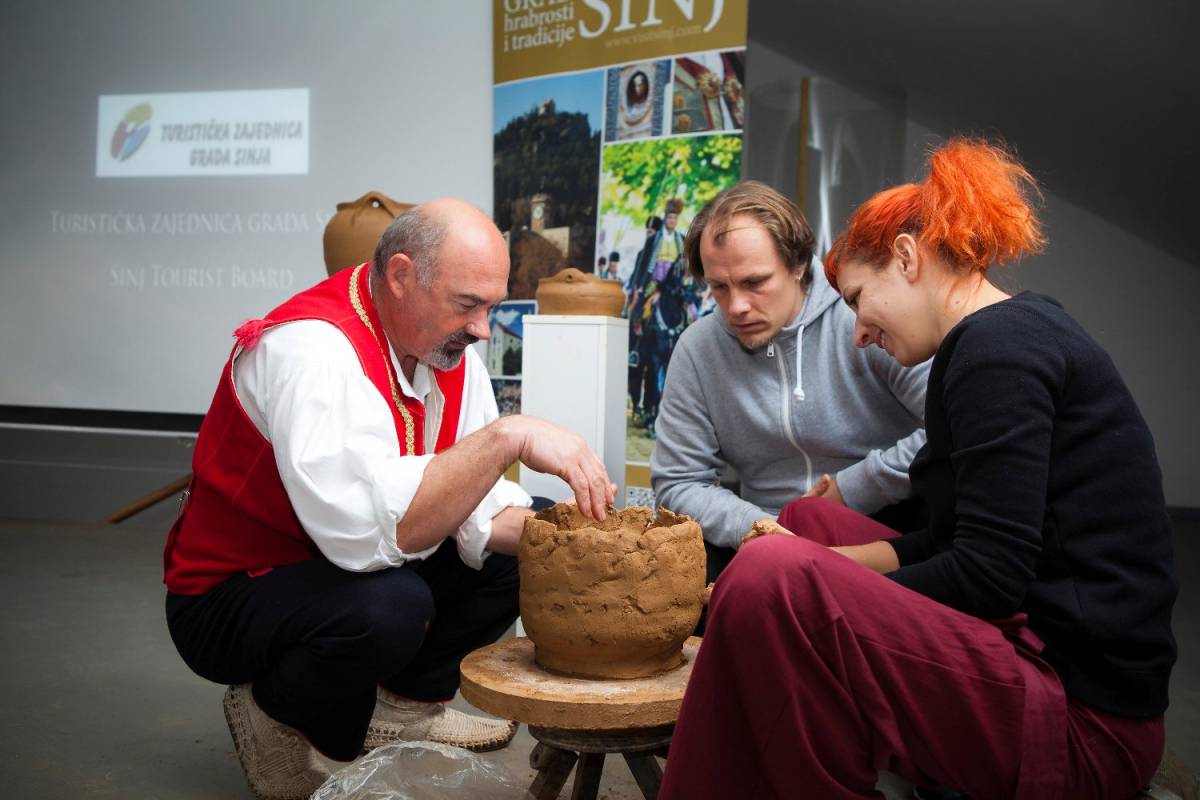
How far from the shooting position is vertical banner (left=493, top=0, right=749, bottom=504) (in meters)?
4.31

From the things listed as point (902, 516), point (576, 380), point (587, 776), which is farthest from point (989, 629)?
point (576, 380)

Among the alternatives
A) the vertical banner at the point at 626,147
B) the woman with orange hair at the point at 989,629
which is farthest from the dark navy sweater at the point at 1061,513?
the vertical banner at the point at 626,147

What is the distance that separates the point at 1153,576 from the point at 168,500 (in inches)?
236

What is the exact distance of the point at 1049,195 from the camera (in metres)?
6.54

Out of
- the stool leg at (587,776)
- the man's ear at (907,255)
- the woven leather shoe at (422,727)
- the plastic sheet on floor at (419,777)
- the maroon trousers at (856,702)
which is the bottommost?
the woven leather shoe at (422,727)

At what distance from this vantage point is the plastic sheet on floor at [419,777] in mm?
1938

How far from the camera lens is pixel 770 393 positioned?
264cm

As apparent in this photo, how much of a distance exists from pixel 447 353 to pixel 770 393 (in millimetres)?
837

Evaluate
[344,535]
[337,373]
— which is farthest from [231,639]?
[337,373]

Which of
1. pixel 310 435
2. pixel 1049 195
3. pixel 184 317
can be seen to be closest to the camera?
pixel 310 435

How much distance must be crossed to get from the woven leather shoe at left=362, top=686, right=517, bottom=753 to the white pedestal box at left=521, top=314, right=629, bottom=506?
0.96 m

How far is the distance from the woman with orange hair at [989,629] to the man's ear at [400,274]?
104 centimetres

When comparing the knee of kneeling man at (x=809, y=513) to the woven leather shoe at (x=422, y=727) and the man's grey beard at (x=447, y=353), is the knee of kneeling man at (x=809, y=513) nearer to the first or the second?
the man's grey beard at (x=447, y=353)

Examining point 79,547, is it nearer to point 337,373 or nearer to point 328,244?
point 328,244
